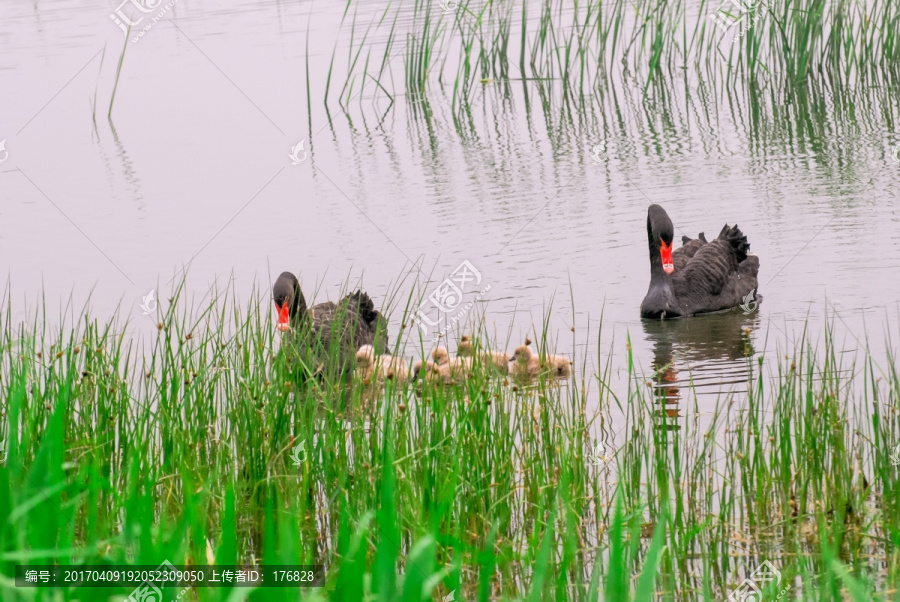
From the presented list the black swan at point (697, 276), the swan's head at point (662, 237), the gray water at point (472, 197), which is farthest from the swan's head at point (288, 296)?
the swan's head at point (662, 237)

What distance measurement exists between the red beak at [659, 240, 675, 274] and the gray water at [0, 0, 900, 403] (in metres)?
0.38

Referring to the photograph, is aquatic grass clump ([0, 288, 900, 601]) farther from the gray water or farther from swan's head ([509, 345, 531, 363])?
swan's head ([509, 345, 531, 363])

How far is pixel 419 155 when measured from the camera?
1432 centimetres

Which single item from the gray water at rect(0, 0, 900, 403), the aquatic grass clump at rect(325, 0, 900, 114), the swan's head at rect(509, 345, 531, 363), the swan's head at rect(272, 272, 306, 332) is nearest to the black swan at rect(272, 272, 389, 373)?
the swan's head at rect(272, 272, 306, 332)

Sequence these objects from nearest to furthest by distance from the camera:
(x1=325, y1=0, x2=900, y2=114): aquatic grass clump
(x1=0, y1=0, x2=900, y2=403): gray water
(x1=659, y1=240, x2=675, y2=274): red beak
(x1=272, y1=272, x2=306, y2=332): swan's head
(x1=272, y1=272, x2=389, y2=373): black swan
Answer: (x1=272, y1=272, x2=389, y2=373): black swan, (x1=272, y1=272, x2=306, y2=332): swan's head, (x1=0, y1=0, x2=900, y2=403): gray water, (x1=659, y1=240, x2=675, y2=274): red beak, (x1=325, y1=0, x2=900, y2=114): aquatic grass clump

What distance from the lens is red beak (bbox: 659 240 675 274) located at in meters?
9.10

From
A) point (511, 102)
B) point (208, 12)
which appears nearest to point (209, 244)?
point (511, 102)

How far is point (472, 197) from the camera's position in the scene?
1212 cm

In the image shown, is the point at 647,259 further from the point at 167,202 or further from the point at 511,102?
the point at 511,102

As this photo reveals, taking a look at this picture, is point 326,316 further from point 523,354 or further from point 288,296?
point 523,354

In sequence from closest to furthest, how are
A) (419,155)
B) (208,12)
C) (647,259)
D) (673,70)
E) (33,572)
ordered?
(33,572)
(647,259)
(419,155)
(673,70)
(208,12)

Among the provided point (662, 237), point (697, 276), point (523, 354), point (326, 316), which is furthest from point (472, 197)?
point (523, 354)

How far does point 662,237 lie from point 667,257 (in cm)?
17

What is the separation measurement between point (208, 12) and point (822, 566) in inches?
1005
